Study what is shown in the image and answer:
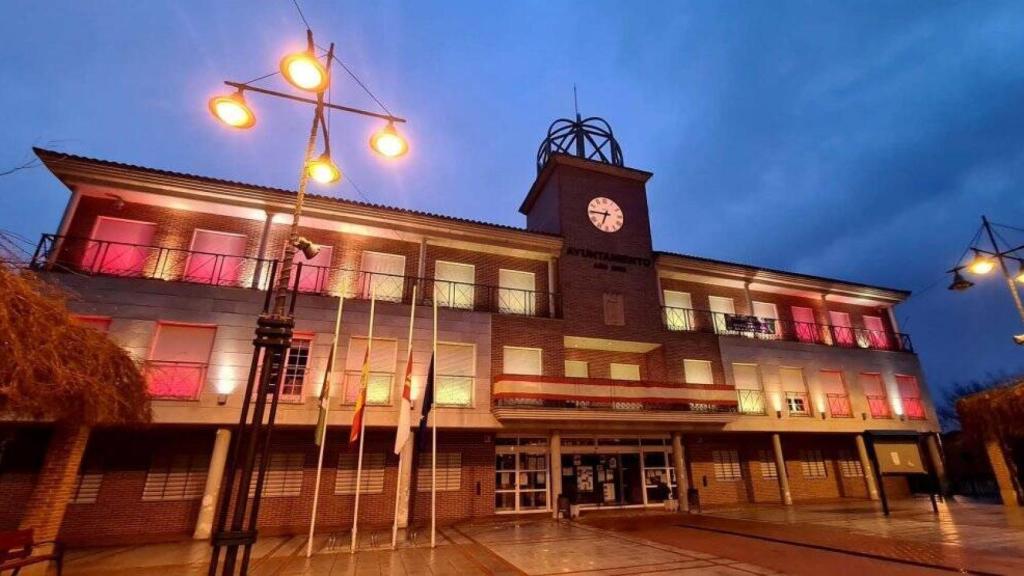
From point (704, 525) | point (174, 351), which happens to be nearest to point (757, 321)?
point (704, 525)

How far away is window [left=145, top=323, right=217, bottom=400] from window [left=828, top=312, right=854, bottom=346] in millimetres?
25835

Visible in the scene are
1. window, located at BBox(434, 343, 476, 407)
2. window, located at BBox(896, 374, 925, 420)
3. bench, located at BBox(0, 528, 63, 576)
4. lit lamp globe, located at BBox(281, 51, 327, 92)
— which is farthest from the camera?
window, located at BBox(896, 374, 925, 420)

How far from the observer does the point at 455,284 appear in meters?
17.2

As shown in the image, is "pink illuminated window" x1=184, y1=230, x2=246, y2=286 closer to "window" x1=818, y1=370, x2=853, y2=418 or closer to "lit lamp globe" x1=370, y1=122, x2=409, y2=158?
"lit lamp globe" x1=370, y1=122, x2=409, y2=158

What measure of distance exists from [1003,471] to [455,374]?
63.9 ft

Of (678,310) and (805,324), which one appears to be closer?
(678,310)

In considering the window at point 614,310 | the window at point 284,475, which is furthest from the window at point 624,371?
the window at point 284,475

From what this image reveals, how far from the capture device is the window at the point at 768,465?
19578mm

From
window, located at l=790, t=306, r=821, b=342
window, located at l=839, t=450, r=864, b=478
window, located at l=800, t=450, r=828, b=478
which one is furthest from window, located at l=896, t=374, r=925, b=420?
window, located at l=800, t=450, r=828, b=478

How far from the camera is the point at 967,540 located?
9977 mm

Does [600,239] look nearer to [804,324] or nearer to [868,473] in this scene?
[804,324]

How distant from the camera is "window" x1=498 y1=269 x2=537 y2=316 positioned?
17562 mm

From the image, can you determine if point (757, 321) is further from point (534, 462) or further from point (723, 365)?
point (534, 462)

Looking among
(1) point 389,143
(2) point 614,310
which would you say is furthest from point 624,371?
(1) point 389,143
